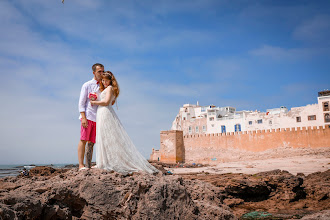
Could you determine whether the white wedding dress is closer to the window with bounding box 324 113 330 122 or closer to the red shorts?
the red shorts

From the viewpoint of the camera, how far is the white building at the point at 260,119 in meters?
33.5

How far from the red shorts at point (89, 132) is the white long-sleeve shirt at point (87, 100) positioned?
11 centimetres

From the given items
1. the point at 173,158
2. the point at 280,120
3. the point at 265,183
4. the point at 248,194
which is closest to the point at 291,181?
the point at 265,183

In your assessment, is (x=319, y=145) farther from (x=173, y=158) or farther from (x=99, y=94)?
(x=99, y=94)

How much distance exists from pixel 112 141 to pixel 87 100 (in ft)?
2.91

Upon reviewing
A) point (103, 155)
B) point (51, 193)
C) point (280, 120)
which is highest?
point (280, 120)

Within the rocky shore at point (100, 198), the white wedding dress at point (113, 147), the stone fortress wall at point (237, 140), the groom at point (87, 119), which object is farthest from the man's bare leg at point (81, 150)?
the stone fortress wall at point (237, 140)

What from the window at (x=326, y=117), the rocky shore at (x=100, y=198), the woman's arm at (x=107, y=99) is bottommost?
the rocky shore at (x=100, y=198)

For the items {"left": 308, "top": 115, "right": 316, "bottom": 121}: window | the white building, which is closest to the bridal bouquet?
the white building

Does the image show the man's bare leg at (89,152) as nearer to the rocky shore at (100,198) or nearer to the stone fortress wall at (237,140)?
the rocky shore at (100,198)

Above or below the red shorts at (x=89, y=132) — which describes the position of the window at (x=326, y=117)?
above

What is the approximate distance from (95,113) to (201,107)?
2142 inches

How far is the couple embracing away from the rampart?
26.4 metres

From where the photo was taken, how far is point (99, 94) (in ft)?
14.8
